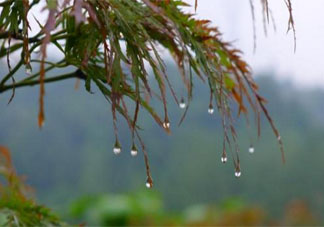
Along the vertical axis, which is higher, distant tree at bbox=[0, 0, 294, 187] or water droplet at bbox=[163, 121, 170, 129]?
distant tree at bbox=[0, 0, 294, 187]

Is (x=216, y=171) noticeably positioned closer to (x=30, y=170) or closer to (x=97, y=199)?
(x=30, y=170)

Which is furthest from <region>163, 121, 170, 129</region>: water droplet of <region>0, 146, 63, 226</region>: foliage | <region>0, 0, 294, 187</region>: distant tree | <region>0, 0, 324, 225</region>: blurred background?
<region>0, 0, 324, 225</region>: blurred background

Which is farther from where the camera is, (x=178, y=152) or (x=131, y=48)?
(x=178, y=152)

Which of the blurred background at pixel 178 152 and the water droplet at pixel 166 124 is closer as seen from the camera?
the water droplet at pixel 166 124

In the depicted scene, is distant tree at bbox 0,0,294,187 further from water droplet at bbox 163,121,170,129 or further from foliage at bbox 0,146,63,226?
foliage at bbox 0,146,63,226

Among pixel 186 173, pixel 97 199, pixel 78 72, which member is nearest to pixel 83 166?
pixel 186 173

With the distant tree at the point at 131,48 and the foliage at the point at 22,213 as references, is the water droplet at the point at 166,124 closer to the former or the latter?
the distant tree at the point at 131,48

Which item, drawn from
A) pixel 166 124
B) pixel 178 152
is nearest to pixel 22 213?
pixel 166 124

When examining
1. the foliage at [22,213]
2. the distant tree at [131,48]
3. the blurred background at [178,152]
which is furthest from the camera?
the blurred background at [178,152]

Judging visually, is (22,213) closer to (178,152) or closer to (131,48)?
(131,48)

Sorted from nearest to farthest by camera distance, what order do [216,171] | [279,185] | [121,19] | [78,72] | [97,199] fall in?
[121,19]
[78,72]
[97,199]
[279,185]
[216,171]

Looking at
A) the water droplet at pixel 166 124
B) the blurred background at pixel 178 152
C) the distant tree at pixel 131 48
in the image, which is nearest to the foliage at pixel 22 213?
the distant tree at pixel 131 48
